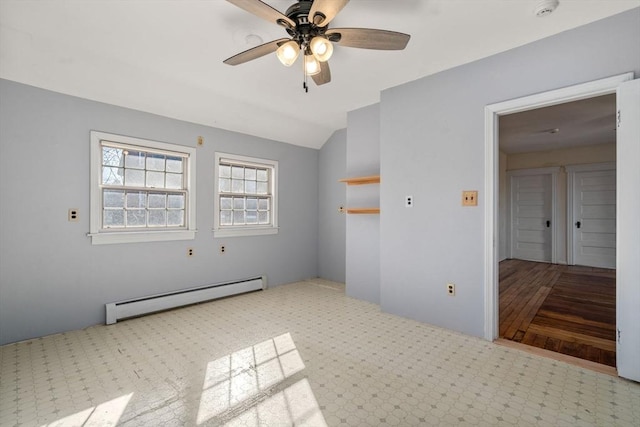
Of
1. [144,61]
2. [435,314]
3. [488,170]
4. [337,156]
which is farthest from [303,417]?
Answer: [337,156]

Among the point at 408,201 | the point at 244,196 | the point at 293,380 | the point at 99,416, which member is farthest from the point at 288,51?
the point at 244,196

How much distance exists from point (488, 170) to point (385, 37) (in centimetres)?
160

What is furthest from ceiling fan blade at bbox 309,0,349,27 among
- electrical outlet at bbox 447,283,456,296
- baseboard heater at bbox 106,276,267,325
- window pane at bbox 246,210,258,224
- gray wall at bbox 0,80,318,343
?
baseboard heater at bbox 106,276,267,325

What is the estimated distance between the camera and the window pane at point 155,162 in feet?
11.8

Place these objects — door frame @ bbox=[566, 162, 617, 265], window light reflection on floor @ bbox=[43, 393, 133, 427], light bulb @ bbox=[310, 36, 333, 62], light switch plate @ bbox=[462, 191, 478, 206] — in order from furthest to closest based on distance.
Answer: door frame @ bbox=[566, 162, 617, 265] < light switch plate @ bbox=[462, 191, 478, 206] < light bulb @ bbox=[310, 36, 333, 62] < window light reflection on floor @ bbox=[43, 393, 133, 427]

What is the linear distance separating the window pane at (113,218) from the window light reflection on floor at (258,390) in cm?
205

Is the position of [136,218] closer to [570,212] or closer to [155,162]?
[155,162]

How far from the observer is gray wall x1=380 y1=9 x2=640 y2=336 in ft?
7.53

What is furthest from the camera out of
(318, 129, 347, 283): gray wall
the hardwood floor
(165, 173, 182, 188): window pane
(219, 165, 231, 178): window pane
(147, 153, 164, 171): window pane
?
(318, 129, 347, 283): gray wall

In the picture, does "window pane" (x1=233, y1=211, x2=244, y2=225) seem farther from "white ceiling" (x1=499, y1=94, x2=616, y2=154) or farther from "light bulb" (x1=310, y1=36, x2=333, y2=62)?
"white ceiling" (x1=499, y1=94, x2=616, y2=154)

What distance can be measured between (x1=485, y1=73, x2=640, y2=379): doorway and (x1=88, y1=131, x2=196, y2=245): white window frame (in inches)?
134

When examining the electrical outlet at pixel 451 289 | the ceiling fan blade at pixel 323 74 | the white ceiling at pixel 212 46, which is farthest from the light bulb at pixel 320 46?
the electrical outlet at pixel 451 289

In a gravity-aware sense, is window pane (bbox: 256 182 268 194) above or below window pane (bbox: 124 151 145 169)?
below

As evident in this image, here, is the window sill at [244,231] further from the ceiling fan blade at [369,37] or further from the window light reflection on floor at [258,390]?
the ceiling fan blade at [369,37]
